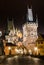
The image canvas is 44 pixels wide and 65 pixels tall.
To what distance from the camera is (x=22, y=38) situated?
15800cm

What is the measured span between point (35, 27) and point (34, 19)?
11849 millimetres

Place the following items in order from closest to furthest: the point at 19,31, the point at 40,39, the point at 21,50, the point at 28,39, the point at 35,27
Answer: the point at 40,39 → the point at 21,50 → the point at 28,39 → the point at 35,27 → the point at 19,31

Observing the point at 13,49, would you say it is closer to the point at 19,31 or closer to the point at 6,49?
the point at 6,49

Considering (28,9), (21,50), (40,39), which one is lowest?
(21,50)

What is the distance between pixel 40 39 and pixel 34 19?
8527 cm

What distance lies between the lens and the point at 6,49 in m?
101

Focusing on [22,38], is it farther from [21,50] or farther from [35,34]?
[21,50]

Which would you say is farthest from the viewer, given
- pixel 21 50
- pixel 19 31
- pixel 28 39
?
pixel 19 31

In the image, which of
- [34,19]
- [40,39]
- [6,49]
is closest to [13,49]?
[6,49]

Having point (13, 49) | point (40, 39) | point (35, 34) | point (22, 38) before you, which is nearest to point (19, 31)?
point (22, 38)

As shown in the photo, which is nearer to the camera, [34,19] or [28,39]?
[28,39]

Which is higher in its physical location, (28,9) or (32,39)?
(28,9)

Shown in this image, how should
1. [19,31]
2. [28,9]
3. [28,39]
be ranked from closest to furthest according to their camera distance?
[28,39] → [19,31] → [28,9]

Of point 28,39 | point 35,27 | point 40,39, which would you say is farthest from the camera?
point 35,27
